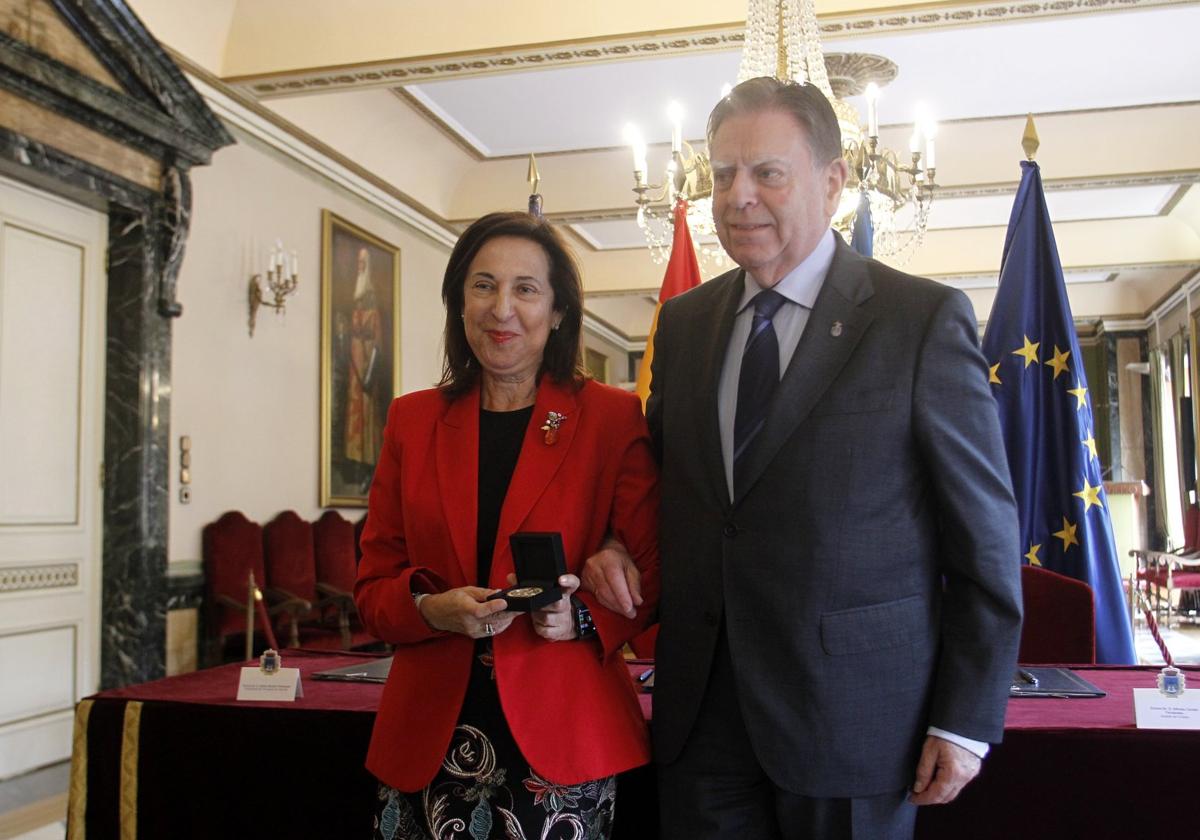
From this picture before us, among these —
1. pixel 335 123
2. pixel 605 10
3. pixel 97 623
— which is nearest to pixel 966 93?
pixel 605 10

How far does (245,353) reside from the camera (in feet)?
21.8

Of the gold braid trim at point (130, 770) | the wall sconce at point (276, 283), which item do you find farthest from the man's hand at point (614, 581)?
the wall sconce at point (276, 283)

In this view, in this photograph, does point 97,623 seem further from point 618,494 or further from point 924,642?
point 924,642

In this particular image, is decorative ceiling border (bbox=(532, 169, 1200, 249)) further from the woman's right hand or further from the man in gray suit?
the woman's right hand

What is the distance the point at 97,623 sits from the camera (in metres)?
5.59

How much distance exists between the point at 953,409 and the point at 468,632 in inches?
30.4

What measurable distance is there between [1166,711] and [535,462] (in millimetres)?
1278

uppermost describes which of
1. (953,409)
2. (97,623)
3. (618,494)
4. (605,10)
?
(605,10)

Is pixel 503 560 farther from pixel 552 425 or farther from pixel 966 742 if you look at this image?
pixel 966 742

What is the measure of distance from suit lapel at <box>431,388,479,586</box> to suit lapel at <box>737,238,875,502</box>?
0.44 metres

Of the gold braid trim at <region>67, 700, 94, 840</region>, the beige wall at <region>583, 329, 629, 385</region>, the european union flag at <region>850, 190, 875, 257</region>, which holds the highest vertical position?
the beige wall at <region>583, 329, 629, 385</region>

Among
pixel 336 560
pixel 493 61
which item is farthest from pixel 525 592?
pixel 336 560

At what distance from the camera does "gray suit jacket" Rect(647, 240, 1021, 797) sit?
1.51 meters

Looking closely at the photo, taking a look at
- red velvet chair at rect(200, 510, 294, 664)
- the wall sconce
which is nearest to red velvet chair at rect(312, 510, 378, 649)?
red velvet chair at rect(200, 510, 294, 664)
